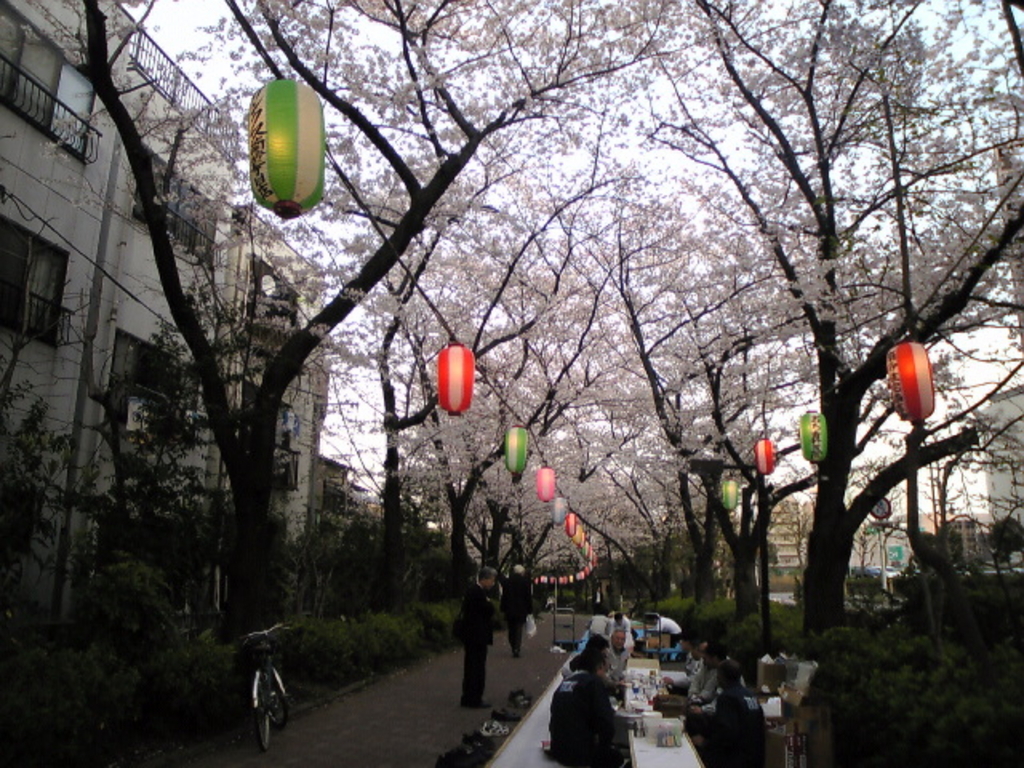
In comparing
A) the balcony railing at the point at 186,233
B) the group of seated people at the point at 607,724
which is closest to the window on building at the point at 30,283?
the balcony railing at the point at 186,233

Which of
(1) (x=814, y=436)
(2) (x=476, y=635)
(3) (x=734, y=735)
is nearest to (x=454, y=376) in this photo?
(2) (x=476, y=635)

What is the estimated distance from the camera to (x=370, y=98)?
11617mm

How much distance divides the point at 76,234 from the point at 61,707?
9.30 meters

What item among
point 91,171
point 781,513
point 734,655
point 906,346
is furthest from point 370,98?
point 781,513

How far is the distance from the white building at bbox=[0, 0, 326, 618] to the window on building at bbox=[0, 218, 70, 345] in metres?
0.02

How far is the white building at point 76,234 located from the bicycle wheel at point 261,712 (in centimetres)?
429

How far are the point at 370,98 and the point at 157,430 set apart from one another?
5.74 meters

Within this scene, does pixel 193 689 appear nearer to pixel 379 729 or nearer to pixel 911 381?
pixel 379 729

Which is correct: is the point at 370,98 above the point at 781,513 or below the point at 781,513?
above

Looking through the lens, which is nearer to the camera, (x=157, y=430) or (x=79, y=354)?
(x=157, y=430)

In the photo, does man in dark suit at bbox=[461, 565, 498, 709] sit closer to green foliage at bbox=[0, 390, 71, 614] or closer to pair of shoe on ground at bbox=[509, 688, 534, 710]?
pair of shoe on ground at bbox=[509, 688, 534, 710]

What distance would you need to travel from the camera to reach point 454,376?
979 centimetres

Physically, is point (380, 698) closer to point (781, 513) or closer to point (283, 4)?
point (283, 4)

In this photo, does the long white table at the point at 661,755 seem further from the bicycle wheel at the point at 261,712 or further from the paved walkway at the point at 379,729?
the bicycle wheel at the point at 261,712
